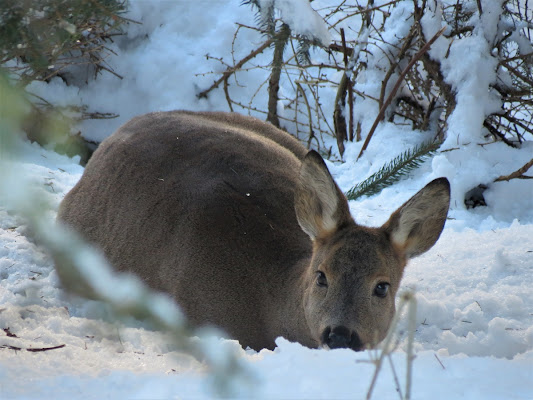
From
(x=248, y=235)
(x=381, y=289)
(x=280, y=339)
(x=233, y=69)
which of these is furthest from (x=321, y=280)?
(x=233, y=69)

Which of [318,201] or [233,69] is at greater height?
[233,69]

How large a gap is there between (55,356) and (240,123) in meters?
3.26

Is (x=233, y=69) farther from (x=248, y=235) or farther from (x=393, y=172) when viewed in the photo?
(x=248, y=235)

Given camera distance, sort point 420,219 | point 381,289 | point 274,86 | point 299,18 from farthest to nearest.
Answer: point 274,86 → point 299,18 → point 420,219 → point 381,289

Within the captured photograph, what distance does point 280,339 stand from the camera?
9.66ft

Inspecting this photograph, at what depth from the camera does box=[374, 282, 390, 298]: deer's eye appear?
3.61 meters

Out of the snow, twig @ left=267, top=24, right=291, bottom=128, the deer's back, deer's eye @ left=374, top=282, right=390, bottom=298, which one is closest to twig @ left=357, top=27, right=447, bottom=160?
the snow

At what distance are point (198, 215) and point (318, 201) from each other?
2.27 feet

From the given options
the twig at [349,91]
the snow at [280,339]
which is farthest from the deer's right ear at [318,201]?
the twig at [349,91]

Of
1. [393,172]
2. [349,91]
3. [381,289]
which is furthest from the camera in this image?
[349,91]

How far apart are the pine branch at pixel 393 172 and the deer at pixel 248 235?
960 mm

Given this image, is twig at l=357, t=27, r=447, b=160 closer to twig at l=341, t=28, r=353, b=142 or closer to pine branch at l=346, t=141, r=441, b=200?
twig at l=341, t=28, r=353, b=142

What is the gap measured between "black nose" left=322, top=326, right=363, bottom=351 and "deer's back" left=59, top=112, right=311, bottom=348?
2.10ft

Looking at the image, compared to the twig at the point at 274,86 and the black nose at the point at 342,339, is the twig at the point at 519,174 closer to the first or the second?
the twig at the point at 274,86
